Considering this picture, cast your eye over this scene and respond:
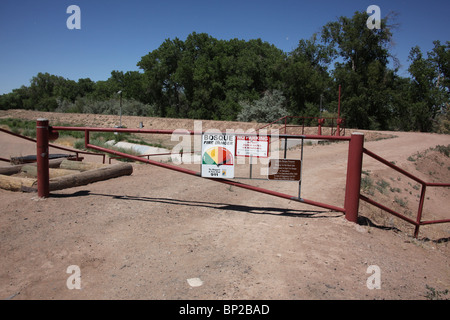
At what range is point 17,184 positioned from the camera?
6.83 meters

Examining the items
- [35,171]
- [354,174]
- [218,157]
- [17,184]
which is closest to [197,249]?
[218,157]

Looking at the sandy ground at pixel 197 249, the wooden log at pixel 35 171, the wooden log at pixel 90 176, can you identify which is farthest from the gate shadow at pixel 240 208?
the wooden log at pixel 35 171

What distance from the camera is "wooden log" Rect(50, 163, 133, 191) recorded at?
6.91m

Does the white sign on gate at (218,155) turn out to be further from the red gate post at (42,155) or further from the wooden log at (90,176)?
the wooden log at (90,176)

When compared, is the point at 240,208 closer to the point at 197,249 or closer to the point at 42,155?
the point at 197,249

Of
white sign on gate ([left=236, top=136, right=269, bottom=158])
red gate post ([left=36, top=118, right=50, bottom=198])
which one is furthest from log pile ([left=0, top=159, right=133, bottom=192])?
white sign on gate ([left=236, top=136, right=269, bottom=158])

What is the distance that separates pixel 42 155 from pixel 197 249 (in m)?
3.57

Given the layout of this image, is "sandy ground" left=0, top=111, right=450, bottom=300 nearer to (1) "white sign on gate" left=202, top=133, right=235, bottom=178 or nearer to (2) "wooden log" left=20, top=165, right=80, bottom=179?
(1) "white sign on gate" left=202, top=133, right=235, bottom=178

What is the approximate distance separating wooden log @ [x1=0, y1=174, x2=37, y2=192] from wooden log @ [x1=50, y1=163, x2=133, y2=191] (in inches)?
14.8

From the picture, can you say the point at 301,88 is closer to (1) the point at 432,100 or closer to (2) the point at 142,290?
(1) the point at 432,100

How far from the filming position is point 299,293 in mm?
3467

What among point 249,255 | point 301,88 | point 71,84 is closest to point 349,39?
point 301,88

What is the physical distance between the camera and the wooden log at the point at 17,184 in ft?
22.0
